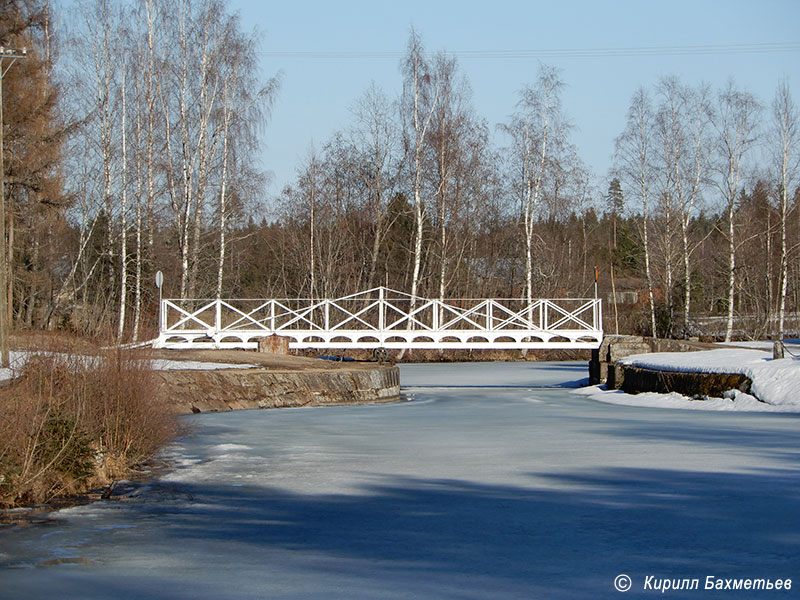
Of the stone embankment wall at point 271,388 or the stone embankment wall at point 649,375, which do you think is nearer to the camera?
the stone embankment wall at point 271,388

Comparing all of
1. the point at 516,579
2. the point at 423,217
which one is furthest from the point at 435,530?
the point at 423,217

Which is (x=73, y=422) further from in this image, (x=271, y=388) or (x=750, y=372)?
(x=750, y=372)

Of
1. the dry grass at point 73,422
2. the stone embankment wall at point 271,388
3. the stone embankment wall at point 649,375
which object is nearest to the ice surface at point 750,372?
the stone embankment wall at point 649,375

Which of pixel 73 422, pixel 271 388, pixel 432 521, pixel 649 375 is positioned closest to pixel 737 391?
pixel 649 375

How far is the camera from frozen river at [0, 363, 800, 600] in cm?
443

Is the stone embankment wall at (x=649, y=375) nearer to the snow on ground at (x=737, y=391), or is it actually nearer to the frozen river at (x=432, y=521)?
the snow on ground at (x=737, y=391)

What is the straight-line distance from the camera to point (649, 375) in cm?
1723

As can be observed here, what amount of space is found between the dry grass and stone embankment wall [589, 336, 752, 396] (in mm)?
9706

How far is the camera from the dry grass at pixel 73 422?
652cm

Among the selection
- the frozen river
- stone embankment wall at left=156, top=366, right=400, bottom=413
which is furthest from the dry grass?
stone embankment wall at left=156, top=366, right=400, bottom=413

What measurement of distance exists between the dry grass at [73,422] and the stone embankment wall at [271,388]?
486 cm

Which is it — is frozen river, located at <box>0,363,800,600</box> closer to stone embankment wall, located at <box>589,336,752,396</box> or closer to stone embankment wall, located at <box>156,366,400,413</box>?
stone embankment wall, located at <box>156,366,400,413</box>

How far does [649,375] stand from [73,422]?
1237 cm

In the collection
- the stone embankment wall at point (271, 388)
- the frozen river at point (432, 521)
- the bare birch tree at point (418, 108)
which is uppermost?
the bare birch tree at point (418, 108)
